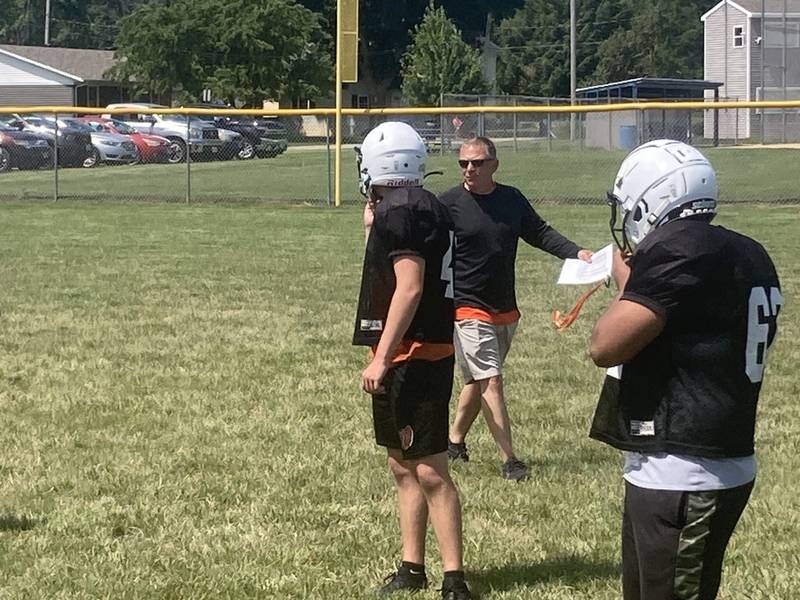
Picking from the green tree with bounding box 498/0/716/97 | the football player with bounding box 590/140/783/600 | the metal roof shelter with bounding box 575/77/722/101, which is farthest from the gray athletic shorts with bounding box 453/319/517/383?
the green tree with bounding box 498/0/716/97

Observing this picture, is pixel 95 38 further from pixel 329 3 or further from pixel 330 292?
pixel 330 292

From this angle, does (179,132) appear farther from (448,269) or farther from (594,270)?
(594,270)

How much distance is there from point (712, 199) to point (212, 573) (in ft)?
9.27

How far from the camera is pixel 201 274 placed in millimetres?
14414

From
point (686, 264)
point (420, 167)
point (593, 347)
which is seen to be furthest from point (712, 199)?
point (420, 167)

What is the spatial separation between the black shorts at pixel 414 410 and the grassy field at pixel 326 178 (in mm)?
17619

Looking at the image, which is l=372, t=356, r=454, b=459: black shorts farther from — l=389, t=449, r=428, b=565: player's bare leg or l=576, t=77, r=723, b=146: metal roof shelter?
l=576, t=77, r=723, b=146: metal roof shelter

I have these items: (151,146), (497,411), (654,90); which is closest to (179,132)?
(151,146)

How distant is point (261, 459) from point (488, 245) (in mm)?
1686

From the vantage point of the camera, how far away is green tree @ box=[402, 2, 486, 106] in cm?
6359

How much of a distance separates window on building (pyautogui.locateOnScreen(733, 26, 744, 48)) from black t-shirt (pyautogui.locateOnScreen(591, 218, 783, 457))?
203ft

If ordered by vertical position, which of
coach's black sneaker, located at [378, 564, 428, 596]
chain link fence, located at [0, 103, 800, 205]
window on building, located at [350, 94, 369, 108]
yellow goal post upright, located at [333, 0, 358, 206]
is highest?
window on building, located at [350, 94, 369, 108]

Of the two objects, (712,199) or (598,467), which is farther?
(598,467)

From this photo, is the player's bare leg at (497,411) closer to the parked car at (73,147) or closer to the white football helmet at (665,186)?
the white football helmet at (665,186)
